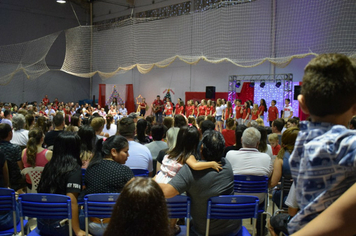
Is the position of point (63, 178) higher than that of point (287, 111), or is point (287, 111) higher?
point (287, 111)

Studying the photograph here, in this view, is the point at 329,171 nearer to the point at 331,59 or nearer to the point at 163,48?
the point at 331,59

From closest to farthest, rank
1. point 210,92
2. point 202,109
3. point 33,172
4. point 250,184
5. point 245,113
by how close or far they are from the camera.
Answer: point 250,184
point 33,172
point 245,113
point 202,109
point 210,92

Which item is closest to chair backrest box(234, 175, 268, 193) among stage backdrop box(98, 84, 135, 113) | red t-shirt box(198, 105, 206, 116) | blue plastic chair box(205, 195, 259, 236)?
blue plastic chair box(205, 195, 259, 236)

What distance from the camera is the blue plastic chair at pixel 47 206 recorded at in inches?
99.8

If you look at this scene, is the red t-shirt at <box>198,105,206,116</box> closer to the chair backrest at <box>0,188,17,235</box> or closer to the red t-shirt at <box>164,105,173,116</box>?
the red t-shirt at <box>164,105,173,116</box>

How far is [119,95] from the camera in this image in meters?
21.2

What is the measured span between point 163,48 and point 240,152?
1235 centimetres

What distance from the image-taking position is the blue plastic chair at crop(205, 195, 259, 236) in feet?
8.42

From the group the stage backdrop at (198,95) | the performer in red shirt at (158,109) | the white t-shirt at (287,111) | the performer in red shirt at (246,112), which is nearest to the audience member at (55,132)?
the white t-shirt at (287,111)

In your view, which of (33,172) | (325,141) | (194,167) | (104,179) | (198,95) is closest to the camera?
(325,141)

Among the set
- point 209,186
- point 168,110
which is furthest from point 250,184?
point 168,110

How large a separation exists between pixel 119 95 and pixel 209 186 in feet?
62.8

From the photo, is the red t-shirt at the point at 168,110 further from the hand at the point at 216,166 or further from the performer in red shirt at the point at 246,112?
the hand at the point at 216,166

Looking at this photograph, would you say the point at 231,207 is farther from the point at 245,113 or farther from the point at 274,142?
the point at 245,113
